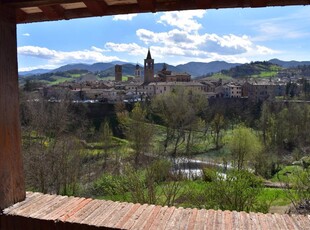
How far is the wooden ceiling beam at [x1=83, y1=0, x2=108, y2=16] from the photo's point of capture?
99.2 inches

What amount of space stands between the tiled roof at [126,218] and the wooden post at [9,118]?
0.15m

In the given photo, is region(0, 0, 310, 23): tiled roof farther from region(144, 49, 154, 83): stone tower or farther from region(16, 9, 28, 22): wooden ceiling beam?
region(144, 49, 154, 83): stone tower

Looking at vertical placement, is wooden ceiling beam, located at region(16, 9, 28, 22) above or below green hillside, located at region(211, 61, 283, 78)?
below

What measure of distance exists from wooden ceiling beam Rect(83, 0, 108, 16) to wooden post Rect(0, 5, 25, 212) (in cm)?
64

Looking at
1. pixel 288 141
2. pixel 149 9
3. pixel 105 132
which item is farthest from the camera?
pixel 288 141

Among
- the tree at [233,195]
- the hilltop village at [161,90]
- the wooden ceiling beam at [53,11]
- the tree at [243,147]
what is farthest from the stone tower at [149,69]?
the wooden ceiling beam at [53,11]

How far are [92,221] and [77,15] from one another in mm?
1540

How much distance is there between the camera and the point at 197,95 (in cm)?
4312

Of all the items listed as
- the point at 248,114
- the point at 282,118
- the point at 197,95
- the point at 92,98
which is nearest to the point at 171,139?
the point at 197,95

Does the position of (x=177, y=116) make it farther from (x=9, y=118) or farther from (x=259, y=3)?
(x=259, y=3)

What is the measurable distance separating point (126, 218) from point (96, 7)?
1529mm

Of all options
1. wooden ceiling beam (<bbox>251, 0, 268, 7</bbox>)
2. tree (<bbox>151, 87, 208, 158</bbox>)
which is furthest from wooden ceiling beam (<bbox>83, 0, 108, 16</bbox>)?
tree (<bbox>151, 87, 208, 158</bbox>)

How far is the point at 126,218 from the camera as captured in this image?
7.84 ft

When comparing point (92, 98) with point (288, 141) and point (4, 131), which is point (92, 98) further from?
point (4, 131)
